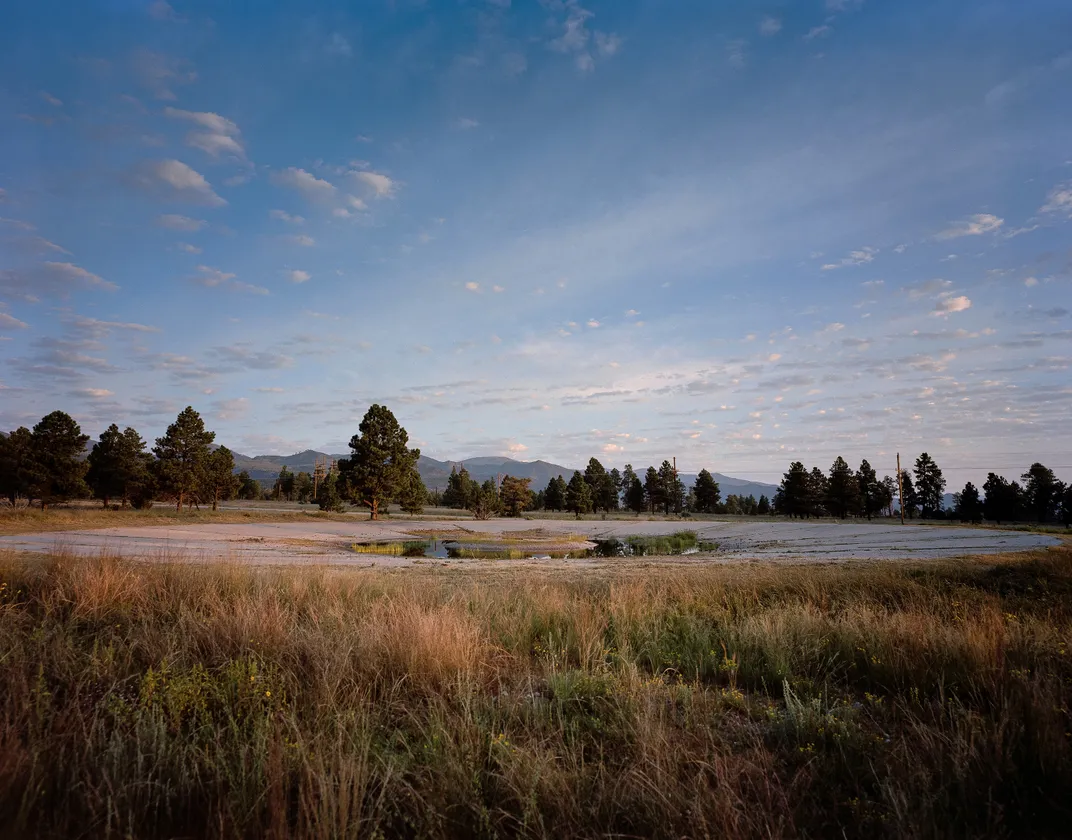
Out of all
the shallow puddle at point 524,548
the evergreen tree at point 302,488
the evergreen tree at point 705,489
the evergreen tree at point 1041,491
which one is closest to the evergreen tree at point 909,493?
the evergreen tree at point 1041,491

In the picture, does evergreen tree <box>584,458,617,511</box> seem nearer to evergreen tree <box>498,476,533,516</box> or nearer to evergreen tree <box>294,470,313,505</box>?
evergreen tree <box>498,476,533,516</box>

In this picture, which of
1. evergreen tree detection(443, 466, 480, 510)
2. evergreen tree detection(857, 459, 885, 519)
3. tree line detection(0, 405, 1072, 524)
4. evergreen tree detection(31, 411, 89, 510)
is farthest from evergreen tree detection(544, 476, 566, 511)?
evergreen tree detection(31, 411, 89, 510)

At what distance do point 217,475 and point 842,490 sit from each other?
87.3 metres

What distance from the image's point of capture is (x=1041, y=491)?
9019 centimetres

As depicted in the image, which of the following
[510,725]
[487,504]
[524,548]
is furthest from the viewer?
[487,504]

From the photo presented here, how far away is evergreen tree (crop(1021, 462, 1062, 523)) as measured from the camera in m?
90.1

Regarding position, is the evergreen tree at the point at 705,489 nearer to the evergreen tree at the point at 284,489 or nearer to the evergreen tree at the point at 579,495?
the evergreen tree at the point at 579,495

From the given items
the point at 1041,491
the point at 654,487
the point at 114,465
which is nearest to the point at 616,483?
the point at 654,487

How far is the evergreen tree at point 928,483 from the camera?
94.6 m

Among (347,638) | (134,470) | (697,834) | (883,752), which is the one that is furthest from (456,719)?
(134,470)

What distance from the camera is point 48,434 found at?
4600cm

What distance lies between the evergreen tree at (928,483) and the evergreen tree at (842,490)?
18.2 m

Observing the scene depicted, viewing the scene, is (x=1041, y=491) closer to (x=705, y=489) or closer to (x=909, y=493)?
(x=909, y=493)

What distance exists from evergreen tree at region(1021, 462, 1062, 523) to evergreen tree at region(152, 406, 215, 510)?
12218 centimetres
